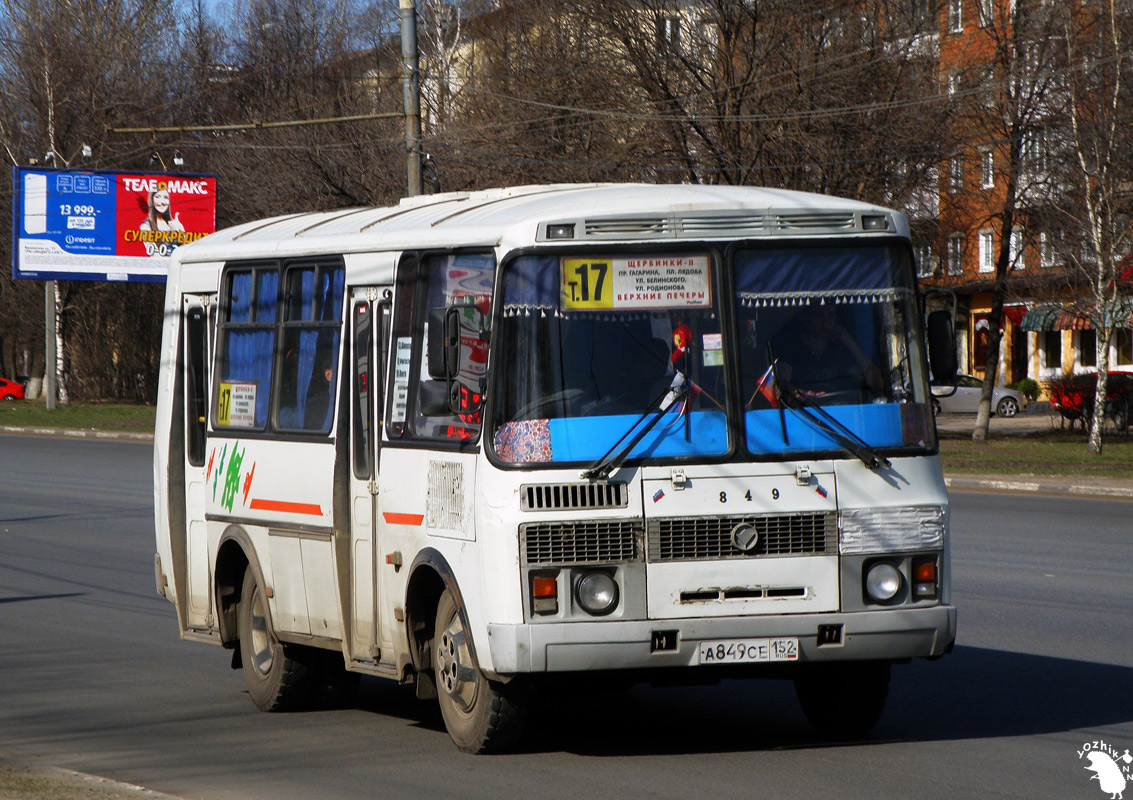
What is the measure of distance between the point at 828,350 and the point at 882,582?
103 cm

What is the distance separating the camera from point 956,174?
107 ft

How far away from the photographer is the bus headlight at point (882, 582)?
6.82 metres

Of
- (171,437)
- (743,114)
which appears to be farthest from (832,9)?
(171,437)

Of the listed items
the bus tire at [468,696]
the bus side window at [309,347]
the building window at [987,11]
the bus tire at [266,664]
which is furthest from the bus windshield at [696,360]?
the building window at [987,11]

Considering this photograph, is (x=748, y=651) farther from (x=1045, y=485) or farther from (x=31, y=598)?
(x=1045, y=485)

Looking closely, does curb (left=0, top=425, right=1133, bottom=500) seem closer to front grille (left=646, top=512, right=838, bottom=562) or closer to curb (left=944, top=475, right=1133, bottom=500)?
curb (left=944, top=475, right=1133, bottom=500)

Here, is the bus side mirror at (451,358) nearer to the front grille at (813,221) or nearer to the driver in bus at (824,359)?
the driver in bus at (824,359)

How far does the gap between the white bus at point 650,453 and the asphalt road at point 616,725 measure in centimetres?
38

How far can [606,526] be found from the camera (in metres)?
6.62

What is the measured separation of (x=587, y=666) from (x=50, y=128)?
2090 inches

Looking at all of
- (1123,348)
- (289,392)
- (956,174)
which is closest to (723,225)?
(289,392)

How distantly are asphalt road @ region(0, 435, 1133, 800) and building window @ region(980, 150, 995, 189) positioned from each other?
2111 centimetres

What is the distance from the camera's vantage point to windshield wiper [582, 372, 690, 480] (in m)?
6.62

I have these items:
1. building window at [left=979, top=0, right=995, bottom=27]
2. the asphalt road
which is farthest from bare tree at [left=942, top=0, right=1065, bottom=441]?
the asphalt road
